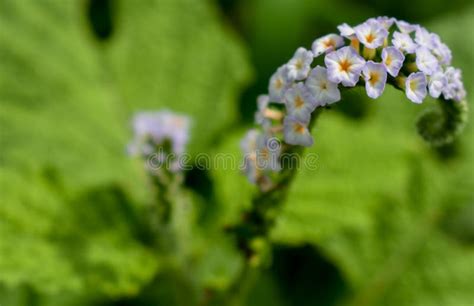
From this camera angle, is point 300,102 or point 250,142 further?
point 250,142

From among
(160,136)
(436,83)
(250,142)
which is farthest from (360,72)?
(160,136)

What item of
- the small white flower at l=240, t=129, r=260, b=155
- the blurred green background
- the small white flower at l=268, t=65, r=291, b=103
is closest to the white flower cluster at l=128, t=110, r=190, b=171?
the blurred green background

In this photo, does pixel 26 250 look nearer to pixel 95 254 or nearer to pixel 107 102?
pixel 95 254

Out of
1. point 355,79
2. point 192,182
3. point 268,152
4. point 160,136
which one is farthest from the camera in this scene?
point 192,182

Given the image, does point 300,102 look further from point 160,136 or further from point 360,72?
point 160,136

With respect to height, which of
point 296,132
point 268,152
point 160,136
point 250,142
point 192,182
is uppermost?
point 192,182

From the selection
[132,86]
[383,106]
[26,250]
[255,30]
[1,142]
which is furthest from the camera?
[255,30]

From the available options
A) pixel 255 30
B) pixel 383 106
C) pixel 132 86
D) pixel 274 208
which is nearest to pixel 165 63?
pixel 132 86
